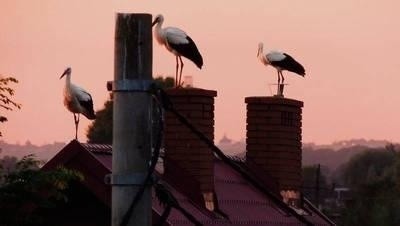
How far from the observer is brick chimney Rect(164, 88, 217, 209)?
22906 millimetres

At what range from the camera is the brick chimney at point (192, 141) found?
22.9 meters

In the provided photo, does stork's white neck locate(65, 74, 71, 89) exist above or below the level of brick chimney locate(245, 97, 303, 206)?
above

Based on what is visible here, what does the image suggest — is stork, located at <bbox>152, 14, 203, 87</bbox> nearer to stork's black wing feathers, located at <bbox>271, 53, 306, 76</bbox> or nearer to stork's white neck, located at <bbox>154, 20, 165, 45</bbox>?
stork's white neck, located at <bbox>154, 20, 165, 45</bbox>

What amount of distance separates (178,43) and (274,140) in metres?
3.14

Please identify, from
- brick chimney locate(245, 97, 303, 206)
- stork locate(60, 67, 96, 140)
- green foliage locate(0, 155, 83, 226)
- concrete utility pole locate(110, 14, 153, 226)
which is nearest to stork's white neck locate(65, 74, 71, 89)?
stork locate(60, 67, 96, 140)

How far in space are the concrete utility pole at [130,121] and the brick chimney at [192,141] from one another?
38.6ft

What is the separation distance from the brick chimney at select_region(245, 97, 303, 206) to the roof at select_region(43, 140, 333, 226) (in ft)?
1.74

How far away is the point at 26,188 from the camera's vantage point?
18.1m

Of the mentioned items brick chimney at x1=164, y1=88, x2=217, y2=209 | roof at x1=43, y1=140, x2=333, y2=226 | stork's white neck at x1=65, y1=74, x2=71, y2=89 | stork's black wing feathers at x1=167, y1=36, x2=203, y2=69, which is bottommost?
roof at x1=43, y1=140, x2=333, y2=226

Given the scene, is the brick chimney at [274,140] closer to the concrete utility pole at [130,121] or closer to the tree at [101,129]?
the concrete utility pole at [130,121]

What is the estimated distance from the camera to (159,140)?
10961 millimetres

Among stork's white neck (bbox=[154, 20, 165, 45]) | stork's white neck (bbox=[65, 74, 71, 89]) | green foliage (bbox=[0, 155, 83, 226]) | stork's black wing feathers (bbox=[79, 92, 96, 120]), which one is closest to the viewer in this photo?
green foliage (bbox=[0, 155, 83, 226])

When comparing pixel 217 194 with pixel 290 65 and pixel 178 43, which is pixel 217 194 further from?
pixel 290 65

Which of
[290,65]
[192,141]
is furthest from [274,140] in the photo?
[192,141]
